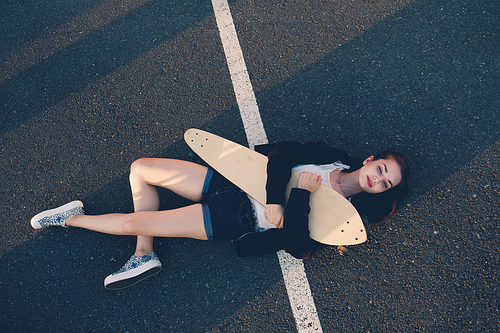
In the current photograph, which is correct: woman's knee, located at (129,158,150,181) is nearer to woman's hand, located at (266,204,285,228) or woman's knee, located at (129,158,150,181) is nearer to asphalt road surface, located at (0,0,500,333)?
asphalt road surface, located at (0,0,500,333)

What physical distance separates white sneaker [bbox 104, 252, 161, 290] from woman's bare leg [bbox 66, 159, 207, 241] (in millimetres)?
94

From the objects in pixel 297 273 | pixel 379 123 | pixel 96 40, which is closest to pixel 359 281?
pixel 297 273

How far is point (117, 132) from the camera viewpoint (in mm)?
2971

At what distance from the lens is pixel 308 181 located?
2324 millimetres

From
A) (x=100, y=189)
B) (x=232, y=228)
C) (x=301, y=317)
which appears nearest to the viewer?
(x=232, y=228)

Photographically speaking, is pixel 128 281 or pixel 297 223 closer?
pixel 297 223

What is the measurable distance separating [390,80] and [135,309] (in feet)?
11.7

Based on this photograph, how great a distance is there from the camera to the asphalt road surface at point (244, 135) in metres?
2.66

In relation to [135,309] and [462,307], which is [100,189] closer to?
[135,309]

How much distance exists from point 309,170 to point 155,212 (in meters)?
1.45

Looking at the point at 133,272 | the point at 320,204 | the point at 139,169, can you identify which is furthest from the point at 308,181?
the point at 133,272

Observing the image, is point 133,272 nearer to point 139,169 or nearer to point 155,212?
point 155,212

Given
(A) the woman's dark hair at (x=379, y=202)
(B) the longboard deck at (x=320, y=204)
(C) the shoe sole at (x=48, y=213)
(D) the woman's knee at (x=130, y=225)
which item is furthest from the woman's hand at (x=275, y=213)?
(C) the shoe sole at (x=48, y=213)

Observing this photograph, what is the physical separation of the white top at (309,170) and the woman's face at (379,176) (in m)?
0.26
